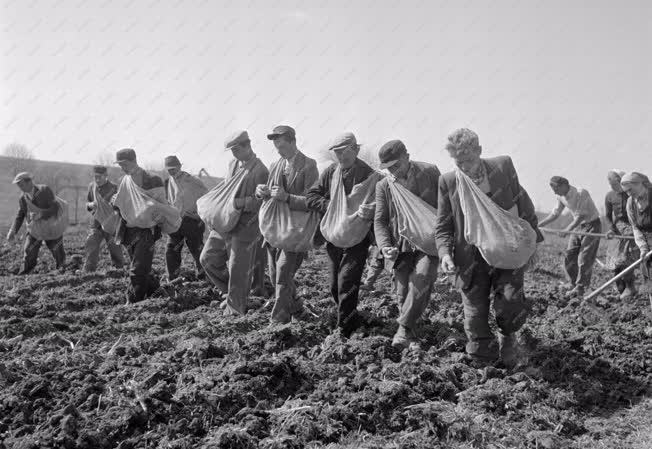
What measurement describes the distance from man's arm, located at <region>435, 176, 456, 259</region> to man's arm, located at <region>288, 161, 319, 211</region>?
145 cm

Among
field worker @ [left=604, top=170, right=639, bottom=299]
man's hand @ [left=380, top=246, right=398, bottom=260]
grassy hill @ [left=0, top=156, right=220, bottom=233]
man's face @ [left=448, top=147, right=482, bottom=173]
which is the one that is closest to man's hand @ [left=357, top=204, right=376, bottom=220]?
man's hand @ [left=380, top=246, right=398, bottom=260]

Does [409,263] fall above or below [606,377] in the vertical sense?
above

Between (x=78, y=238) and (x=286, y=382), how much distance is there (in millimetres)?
14964

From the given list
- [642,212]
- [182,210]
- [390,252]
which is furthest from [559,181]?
[390,252]

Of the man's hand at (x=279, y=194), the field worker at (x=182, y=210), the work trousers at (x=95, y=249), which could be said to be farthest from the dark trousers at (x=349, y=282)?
the work trousers at (x=95, y=249)

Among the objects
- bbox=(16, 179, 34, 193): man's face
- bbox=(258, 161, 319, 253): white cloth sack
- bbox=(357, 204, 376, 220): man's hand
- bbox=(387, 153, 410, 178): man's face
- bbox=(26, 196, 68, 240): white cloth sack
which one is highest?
bbox=(387, 153, 410, 178): man's face

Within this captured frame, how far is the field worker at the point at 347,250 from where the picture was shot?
17.9ft

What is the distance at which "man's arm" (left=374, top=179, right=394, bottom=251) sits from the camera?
522 cm

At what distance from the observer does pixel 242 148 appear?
6.45 metres

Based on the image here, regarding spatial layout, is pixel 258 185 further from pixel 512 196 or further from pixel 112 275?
pixel 112 275

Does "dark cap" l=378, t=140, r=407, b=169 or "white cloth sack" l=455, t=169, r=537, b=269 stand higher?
"dark cap" l=378, t=140, r=407, b=169

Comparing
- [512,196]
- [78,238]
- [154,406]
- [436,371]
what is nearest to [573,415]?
[436,371]

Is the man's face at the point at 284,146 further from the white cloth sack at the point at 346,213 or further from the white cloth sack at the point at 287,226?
the white cloth sack at the point at 346,213

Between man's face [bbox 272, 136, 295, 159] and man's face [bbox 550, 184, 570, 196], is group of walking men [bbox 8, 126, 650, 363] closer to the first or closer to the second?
man's face [bbox 272, 136, 295, 159]
